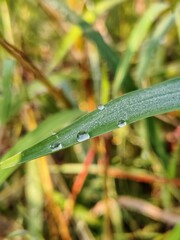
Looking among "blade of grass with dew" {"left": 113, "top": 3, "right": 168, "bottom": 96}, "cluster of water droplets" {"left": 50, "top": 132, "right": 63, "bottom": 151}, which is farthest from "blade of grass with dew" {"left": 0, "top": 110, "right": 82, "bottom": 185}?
"cluster of water droplets" {"left": 50, "top": 132, "right": 63, "bottom": 151}

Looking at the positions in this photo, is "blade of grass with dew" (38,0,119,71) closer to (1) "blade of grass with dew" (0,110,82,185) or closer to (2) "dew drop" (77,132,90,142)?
(1) "blade of grass with dew" (0,110,82,185)

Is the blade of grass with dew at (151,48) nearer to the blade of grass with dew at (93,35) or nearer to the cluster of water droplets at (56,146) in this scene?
the blade of grass with dew at (93,35)

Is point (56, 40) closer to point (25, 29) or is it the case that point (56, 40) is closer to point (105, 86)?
point (25, 29)

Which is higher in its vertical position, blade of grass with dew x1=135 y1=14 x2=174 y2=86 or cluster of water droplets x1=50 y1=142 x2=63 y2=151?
blade of grass with dew x1=135 y1=14 x2=174 y2=86

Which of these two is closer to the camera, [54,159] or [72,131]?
[72,131]

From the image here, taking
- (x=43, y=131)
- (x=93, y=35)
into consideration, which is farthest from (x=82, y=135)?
(x=93, y=35)

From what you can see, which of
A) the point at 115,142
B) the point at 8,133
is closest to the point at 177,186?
the point at 115,142
